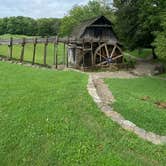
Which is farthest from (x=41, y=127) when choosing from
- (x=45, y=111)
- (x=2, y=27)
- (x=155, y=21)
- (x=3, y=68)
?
(x=2, y=27)

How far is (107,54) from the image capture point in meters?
33.7

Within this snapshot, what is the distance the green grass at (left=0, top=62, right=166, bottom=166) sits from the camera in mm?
8742

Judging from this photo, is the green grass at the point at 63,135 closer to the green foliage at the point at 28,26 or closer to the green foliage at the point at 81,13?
the green foliage at the point at 81,13

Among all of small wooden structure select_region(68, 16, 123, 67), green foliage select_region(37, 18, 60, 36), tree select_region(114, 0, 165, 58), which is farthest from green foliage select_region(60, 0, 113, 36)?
green foliage select_region(37, 18, 60, 36)

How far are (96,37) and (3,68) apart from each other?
15.0m

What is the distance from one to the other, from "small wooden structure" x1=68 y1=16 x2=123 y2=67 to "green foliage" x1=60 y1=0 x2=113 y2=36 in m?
16.3

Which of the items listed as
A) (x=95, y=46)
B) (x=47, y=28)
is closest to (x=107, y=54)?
(x=95, y=46)

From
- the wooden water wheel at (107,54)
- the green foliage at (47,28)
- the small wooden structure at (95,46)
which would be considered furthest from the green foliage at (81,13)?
the green foliage at (47,28)

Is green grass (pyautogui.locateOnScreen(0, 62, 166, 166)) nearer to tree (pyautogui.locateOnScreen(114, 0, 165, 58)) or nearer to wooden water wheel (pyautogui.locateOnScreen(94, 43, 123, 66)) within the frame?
wooden water wheel (pyautogui.locateOnScreen(94, 43, 123, 66))

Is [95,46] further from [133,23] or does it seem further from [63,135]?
[63,135]

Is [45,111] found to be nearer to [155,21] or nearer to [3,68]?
[3,68]

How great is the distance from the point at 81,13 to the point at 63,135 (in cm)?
4862

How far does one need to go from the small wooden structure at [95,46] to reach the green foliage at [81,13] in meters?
16.3

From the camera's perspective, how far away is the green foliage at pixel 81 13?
5358 centimetres
